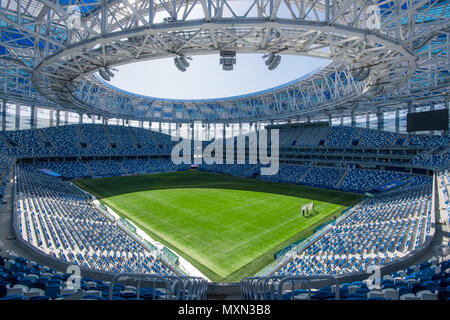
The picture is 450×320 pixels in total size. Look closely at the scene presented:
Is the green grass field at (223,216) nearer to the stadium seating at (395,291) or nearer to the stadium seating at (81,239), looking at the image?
the stadium seating at (81,239)

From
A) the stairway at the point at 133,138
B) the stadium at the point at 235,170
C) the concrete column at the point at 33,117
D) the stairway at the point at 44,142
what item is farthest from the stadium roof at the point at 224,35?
the stairway at the point at 133,138

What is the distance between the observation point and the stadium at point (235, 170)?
26.0ft

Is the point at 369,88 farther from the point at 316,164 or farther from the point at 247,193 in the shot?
the point at 316,164

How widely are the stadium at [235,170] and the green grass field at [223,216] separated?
198 mm

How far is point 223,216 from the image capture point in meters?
22.8

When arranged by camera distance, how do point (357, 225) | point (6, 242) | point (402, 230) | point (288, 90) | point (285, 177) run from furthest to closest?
1. point (285, 177)
2. point (288, 90)
3. point (357, 225)
4. point (402, 230)
5. point (6, 242)

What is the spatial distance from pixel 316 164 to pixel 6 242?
1772 inches

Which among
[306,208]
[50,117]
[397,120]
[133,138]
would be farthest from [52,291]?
[133,138]

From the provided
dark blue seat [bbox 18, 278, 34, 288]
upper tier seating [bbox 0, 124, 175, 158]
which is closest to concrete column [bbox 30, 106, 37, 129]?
upper tier seating [bbox 0, 124, 175, 158]

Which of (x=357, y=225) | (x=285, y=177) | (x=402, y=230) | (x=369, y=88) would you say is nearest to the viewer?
(x=402, y=230)

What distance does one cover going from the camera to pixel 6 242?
9.59 meters
